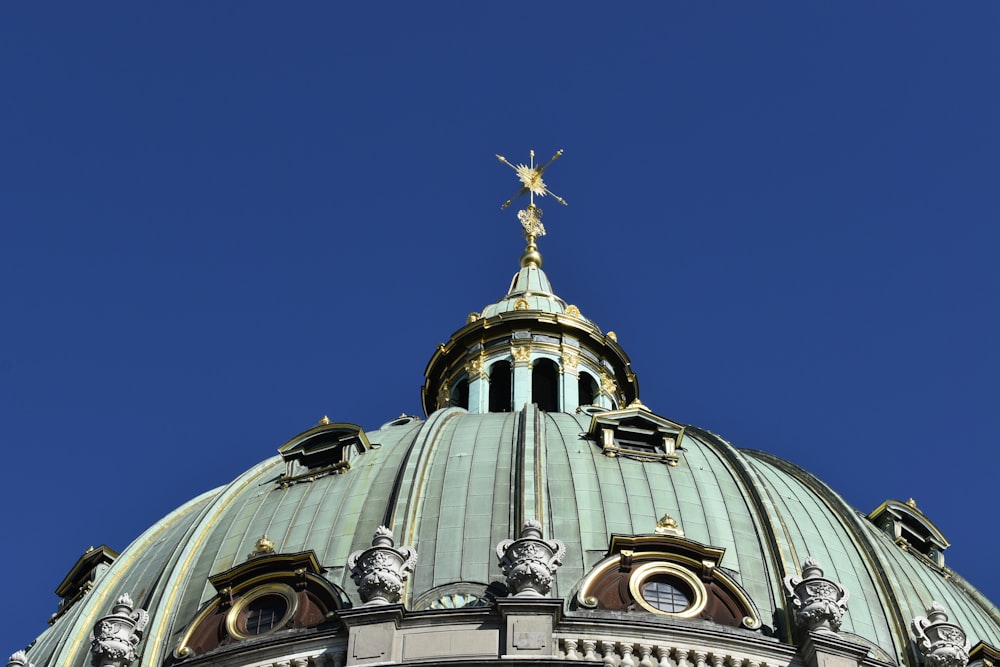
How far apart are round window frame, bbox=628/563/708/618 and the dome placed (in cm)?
4

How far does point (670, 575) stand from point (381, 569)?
5735mm

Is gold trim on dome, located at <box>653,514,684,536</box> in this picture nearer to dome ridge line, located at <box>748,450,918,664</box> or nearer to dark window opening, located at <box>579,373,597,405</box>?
dome ridge line, located at <box>748,450,918,664</box>

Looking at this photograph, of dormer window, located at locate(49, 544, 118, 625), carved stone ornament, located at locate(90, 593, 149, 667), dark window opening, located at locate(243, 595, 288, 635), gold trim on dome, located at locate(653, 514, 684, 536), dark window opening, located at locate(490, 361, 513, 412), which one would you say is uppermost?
dark window opening, located at locate(490, 361, 513, 412)

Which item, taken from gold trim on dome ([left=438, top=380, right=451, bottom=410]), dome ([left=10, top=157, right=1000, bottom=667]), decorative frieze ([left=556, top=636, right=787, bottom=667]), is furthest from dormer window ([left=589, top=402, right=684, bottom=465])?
gold trim on dome ([left=438, top=380, right=451, bottom=410])

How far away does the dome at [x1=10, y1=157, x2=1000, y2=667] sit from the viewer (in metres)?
43.3

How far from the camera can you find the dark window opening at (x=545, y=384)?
62.8 meters

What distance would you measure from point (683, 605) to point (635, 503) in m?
4.50


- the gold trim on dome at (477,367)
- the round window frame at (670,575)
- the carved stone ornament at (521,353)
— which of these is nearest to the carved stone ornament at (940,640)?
the round window frame at (670,575)

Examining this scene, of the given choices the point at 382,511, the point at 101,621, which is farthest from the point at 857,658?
the point at 101,621

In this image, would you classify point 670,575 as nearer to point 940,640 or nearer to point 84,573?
point 940,640

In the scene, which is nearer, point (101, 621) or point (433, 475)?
point (101, 621)

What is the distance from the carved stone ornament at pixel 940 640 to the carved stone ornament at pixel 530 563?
733 cm

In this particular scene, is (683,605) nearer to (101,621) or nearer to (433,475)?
(433,475)

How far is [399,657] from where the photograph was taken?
4253cm
